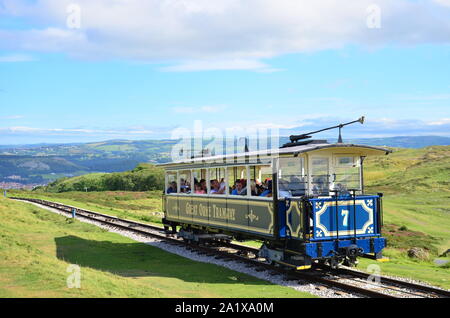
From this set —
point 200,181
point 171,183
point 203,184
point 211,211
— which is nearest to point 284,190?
point 211,211

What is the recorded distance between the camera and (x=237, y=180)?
17031 millimetres

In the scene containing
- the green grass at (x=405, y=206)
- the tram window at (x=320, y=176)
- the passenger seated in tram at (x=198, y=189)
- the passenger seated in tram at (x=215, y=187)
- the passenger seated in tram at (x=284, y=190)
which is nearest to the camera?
the passenger seated in tram at (x=284, y=190)

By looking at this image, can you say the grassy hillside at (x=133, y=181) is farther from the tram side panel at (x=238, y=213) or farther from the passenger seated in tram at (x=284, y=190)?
the passenger seated in tram at (x=284, y=190)

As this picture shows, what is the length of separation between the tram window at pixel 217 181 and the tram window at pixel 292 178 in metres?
3.40

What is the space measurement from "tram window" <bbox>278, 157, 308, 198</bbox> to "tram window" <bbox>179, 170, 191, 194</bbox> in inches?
280

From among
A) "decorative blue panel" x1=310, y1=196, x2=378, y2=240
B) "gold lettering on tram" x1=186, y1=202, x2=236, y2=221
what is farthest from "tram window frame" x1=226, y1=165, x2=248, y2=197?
"decorative blue panel" x1=310, y1=196, x2=378, y2=240

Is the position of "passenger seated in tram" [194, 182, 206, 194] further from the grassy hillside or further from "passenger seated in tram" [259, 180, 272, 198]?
the grassy hillside

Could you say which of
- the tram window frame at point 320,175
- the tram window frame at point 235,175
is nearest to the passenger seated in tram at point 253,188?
the tram window frame at point 235,175

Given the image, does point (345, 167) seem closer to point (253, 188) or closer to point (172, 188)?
point (253, 188)

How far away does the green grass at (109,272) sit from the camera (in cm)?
1184

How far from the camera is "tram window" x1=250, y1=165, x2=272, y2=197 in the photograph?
15320mm

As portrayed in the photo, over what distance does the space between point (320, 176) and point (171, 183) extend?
393 inches

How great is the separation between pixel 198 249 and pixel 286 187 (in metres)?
6.70
